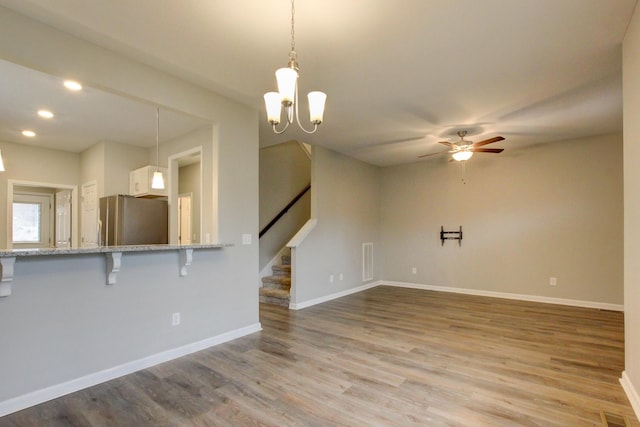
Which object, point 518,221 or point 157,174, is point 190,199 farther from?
point 518,221

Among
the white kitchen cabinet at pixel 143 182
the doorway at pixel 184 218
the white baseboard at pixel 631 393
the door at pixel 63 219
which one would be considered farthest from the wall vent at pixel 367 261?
the door at pixel 63 219

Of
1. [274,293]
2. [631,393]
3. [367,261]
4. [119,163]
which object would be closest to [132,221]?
[119,163]

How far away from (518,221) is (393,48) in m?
4.36

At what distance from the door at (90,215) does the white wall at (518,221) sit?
546cm

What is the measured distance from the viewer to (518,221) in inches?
216

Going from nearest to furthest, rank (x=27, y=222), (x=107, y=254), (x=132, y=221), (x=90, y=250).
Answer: (x=90, y=250), (x=107, y=254), (x=132, y=221), (x=27, y=222)

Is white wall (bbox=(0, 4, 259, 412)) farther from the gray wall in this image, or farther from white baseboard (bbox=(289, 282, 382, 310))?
the gray wall

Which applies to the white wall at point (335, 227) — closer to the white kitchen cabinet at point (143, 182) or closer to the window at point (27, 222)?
the white kitchen cabinet at point (143, 182)

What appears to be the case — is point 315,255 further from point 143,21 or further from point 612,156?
point 612,156

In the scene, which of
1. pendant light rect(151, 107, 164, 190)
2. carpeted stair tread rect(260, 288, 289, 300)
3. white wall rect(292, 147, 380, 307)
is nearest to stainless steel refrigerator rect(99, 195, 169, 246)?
pendant light rect(151, 107, 164, 190)

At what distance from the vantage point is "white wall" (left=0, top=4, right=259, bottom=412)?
7.25 ft

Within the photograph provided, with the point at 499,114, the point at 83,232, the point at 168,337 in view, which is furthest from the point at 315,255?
the point at 83,232

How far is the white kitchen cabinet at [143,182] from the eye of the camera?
492 centimetres

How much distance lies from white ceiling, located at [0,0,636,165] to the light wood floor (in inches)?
104
